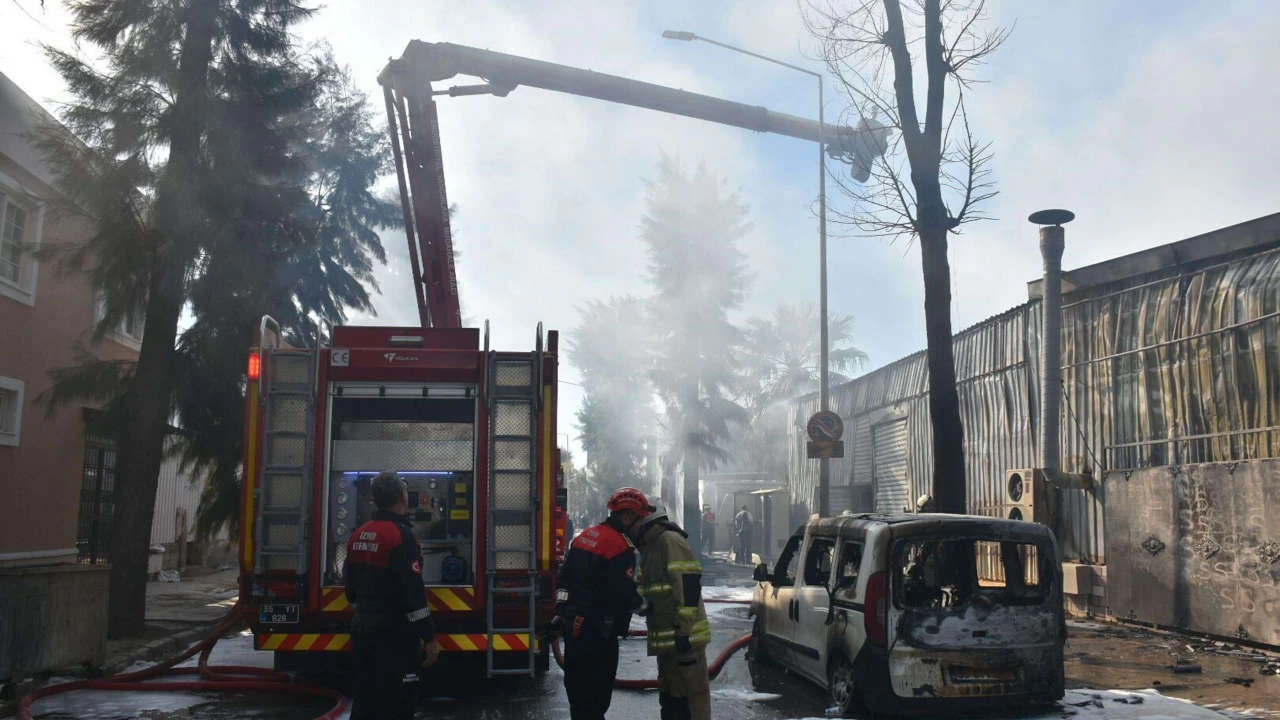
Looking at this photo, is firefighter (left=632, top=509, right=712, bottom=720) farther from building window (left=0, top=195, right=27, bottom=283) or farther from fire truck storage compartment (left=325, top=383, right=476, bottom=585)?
building window (left=0, top=195, right=27, bottom=283)

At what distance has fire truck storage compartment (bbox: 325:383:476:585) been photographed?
8680 mm

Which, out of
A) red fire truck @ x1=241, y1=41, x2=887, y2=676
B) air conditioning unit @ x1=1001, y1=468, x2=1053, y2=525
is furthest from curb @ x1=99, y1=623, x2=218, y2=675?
air conditioning unit @ x1=1001, y1=468, x2=1053, y2=525

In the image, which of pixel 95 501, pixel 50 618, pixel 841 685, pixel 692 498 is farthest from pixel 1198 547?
pixel 692 498

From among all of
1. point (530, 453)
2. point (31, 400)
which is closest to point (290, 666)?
point (530, 453)

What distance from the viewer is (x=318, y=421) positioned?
28.1 ft

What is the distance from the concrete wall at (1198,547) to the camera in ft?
35.4

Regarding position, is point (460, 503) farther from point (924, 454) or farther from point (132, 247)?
point (924, 454)

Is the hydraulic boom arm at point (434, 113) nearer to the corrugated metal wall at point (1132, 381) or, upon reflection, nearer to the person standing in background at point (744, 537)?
the corrugated metal wall at point (1132, 381)

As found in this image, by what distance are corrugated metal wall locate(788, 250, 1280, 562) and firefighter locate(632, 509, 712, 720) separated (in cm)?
814

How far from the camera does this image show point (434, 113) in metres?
13.8

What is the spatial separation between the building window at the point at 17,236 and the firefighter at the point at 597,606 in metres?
11.4

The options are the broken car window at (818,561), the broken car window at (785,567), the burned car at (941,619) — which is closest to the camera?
the burned car at (941,619)

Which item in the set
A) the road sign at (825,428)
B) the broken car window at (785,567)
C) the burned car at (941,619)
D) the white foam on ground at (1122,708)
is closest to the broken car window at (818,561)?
the broken car window at (785,567)

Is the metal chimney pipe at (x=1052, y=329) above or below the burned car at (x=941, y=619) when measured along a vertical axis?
above
